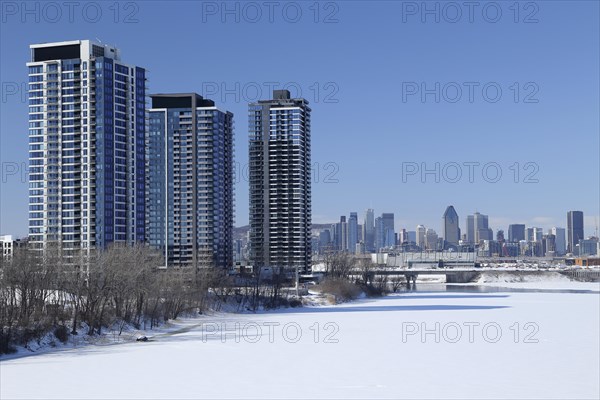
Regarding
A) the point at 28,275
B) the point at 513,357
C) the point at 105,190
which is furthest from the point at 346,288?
the point at 513,357

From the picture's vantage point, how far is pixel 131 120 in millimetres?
130125

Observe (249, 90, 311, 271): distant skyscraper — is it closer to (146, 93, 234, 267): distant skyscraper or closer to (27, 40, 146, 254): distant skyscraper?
(146, 93, 234, 267): distant skyscraper

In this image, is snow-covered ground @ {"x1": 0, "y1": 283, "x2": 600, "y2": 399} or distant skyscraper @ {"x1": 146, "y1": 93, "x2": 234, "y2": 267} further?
distant skyscraper @ {"x1": 146, "y1": 93, "x2": 234, "y2": 267}

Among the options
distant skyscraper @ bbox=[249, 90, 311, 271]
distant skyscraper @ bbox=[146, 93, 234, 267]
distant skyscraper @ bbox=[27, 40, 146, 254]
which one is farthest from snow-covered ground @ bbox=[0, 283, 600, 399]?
distant skyscraper @ bbox=[249, 90, 311, 271]

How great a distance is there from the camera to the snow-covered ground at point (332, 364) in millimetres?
28250

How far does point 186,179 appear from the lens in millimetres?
163375

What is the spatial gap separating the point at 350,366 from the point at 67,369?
1300cm

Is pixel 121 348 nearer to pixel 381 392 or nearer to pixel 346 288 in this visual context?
pixel 381 392

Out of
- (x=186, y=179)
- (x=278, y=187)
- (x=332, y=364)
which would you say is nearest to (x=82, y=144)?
(x=186, y=179)

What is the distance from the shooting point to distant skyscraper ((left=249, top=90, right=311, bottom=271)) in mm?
177750

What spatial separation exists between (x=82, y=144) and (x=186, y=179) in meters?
39.3

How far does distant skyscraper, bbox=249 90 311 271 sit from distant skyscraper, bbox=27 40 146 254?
51.7m

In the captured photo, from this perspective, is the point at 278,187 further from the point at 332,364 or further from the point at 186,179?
the point at 332,364

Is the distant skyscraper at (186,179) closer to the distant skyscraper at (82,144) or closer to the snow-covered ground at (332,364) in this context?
the distant skyscraper at (82,144)
